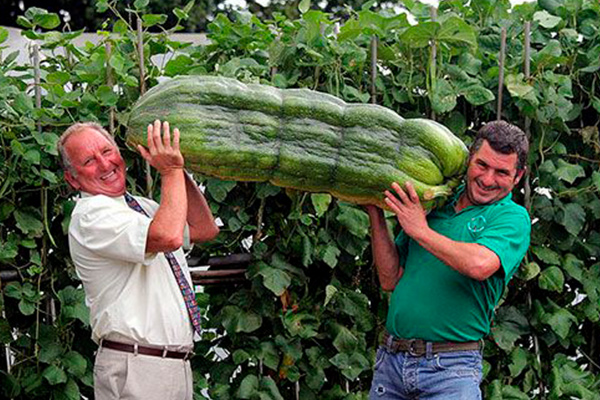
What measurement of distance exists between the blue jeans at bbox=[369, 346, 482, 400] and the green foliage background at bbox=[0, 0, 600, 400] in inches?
26.7

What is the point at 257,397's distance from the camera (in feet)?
13.1

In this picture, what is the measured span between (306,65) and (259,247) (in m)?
→ 0.79

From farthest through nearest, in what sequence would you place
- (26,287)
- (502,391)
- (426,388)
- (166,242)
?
(502,391)
(26,287)
(426,388)
(166,242)

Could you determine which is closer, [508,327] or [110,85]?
[110,85]

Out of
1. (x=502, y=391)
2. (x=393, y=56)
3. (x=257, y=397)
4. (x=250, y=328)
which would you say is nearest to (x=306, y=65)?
(x=393, y=56)

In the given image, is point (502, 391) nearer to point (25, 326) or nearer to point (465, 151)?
point (465, 151)

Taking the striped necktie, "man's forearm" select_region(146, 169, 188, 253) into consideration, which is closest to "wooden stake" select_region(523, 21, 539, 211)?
the striped necktie

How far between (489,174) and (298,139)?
66cm

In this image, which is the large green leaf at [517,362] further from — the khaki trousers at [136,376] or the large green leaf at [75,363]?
the large green leaf at [75,363]

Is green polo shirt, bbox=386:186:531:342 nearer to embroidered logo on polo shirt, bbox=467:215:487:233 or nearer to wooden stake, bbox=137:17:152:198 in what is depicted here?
embroidered logo on polo shirt, bbox=467:215:487:233

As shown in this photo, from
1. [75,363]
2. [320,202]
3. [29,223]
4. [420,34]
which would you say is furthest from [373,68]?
[75,363]

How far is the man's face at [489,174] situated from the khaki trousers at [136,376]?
3.99 feet

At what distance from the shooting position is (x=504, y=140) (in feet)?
10.5

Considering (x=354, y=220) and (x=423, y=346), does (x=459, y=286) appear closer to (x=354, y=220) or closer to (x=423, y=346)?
(x=423, y=346)
